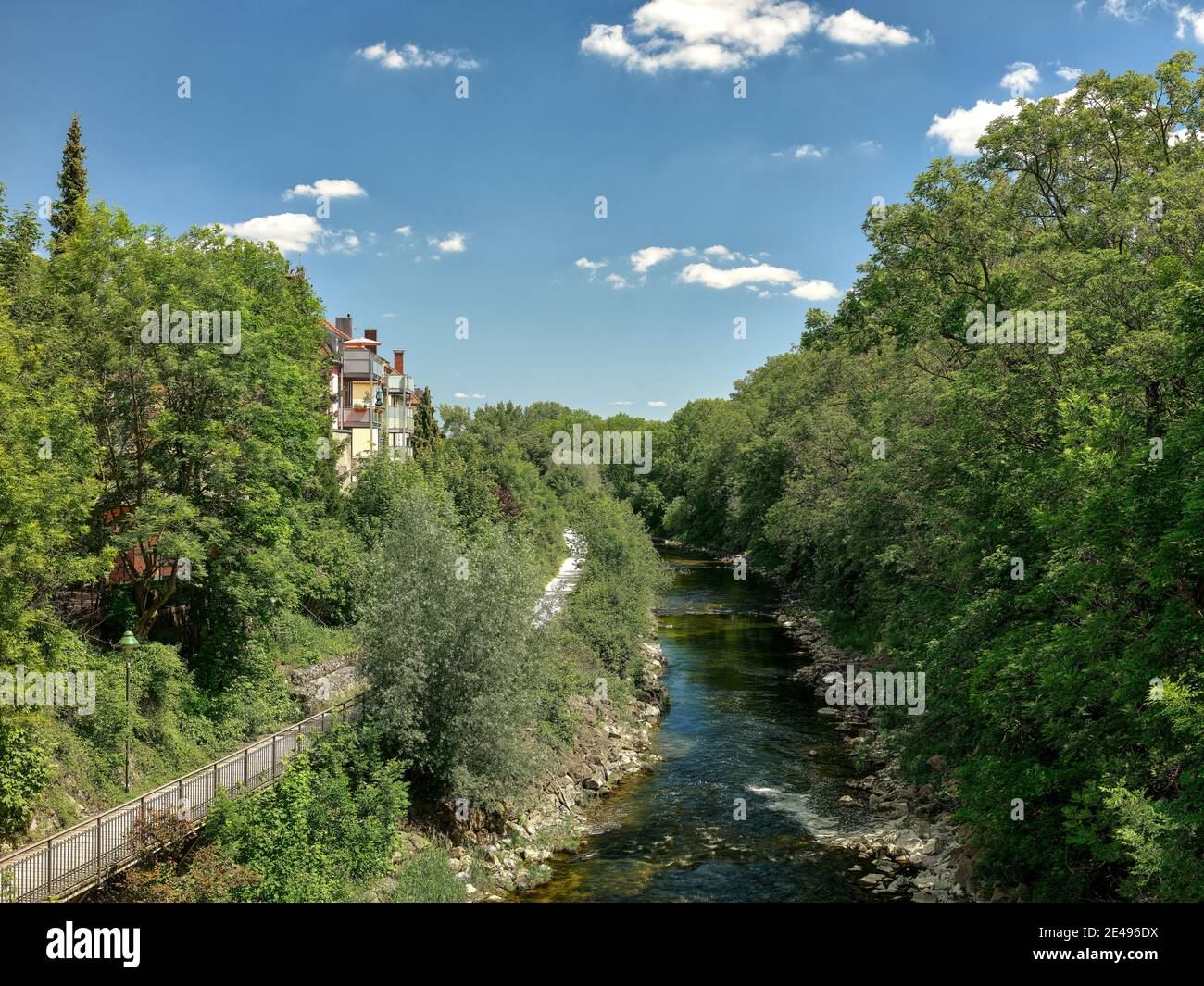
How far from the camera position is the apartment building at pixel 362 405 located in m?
46.2

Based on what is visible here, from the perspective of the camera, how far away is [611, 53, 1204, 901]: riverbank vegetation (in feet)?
35.5

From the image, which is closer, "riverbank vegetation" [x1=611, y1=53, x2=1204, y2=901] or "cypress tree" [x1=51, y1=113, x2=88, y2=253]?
"riverbank vegetation" [x1=611, y1=53, x2=1204, y2=901]

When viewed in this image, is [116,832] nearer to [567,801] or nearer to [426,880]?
[426,880]

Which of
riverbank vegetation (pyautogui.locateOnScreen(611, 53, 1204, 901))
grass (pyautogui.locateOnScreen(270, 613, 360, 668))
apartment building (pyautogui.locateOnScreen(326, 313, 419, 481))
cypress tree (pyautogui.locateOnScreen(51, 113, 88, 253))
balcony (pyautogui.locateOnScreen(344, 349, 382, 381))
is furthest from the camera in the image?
balcony (pyautogui.locateOnScreen(344, 349, 382, 381))

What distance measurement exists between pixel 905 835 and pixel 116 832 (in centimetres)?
1715

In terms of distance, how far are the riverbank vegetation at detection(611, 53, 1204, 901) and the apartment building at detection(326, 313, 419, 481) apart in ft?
88.4

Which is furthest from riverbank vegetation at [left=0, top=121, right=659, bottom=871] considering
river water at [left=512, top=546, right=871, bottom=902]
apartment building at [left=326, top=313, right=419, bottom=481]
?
apartment building at [left=326, top=313, right=419, bottom=481]

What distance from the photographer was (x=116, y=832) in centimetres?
1455

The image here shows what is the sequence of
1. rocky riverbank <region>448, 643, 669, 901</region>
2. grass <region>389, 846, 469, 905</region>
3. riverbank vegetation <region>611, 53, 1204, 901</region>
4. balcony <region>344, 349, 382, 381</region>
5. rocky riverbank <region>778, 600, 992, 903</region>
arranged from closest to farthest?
1. riverbank vegetation <region>611, 53, 1204, 901</region>
2. grass <region>389, 846, 469, 905</region>
3. rocky riverbank <region>778, 600, 992, 903</region>
4. rocky riverbank <region>448, 643, 669, 901</region>
5. balcony <region>344, 349, 382, 381</region>

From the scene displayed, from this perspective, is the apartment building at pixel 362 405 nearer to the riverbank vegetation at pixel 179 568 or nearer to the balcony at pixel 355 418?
the balcony at pixel 355 418

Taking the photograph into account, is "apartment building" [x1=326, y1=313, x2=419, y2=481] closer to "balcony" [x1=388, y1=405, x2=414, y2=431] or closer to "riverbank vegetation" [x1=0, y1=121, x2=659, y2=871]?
"balcony" [x1=388, y1=405, x2=414, y2=431]

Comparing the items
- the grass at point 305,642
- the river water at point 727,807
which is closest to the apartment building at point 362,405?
the grass at point 305,642

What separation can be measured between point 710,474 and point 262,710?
64759 mm

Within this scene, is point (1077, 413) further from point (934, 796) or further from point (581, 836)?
point (581, 836)
